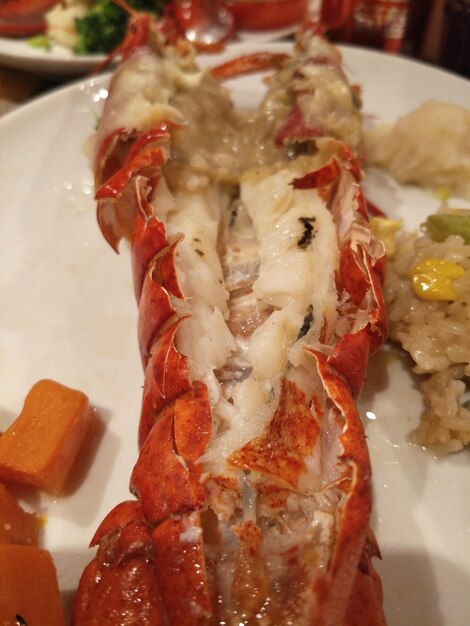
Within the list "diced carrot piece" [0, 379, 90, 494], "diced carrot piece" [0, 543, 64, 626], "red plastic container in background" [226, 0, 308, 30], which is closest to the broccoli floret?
"red plastic container in background" [226, 0, 308, 30]

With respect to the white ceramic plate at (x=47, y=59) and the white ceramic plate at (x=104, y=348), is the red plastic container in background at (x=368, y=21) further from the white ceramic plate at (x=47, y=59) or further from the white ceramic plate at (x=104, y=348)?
the white ceramic plate at (x=47, y=59)

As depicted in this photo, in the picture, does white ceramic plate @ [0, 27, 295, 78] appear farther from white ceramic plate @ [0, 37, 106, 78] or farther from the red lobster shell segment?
the red lobster shell segment

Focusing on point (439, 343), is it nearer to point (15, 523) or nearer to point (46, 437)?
point (46, 437)

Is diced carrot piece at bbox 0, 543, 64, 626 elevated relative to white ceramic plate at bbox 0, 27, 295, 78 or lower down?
lower down

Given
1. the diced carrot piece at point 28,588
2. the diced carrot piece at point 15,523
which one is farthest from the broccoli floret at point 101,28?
the diced carrot piece at point 28,588

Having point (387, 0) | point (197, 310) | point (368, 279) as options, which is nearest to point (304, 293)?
point (368, 279)

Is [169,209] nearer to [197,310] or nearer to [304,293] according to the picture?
[197,310]

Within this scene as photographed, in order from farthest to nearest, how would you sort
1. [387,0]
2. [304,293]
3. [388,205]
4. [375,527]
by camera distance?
1. [387,0]
2. [388,205]
3. [304,293]
4. [375,527]
